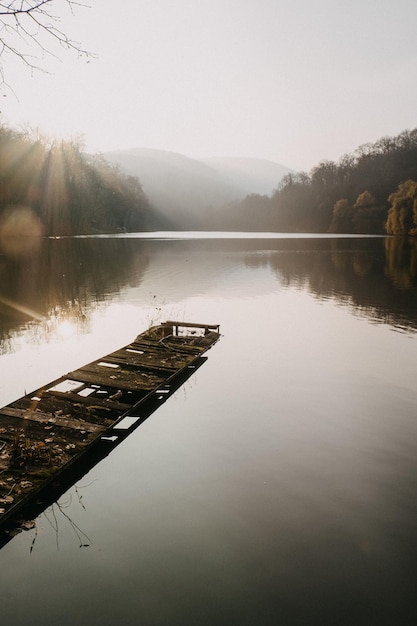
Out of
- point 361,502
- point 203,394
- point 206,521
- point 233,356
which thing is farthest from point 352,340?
point 206,521

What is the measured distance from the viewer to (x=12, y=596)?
544cm

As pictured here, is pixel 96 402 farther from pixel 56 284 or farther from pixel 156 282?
pixel 156 282

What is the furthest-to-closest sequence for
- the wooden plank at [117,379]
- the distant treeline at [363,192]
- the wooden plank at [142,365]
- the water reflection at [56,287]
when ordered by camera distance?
the distant treeline at [363,192], the water reflection at [56,287], the wooden plank at [142,365], the wooden plank at [117,379]

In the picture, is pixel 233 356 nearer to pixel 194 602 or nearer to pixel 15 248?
pixel 194 602

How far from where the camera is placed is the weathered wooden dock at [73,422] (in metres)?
7.13

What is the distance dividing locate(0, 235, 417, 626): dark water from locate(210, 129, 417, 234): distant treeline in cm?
9752

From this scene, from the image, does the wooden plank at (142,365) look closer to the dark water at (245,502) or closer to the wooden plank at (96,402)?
the dark water at (245,502)

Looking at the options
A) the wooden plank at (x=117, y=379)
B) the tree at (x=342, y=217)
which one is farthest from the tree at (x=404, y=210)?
the wooden plank at (x=117, y=379)

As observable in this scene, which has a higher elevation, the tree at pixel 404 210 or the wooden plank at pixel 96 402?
the tree at pixel 404 210

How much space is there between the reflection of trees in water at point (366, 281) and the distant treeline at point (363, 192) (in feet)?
183

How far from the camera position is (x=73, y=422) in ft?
29.9

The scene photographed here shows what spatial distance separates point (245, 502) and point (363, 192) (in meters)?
145

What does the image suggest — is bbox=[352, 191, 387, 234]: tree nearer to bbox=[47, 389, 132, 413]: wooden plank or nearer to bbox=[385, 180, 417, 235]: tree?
bbox=[385, 180, 417, 235]: tree

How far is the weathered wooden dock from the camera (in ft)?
23.4
